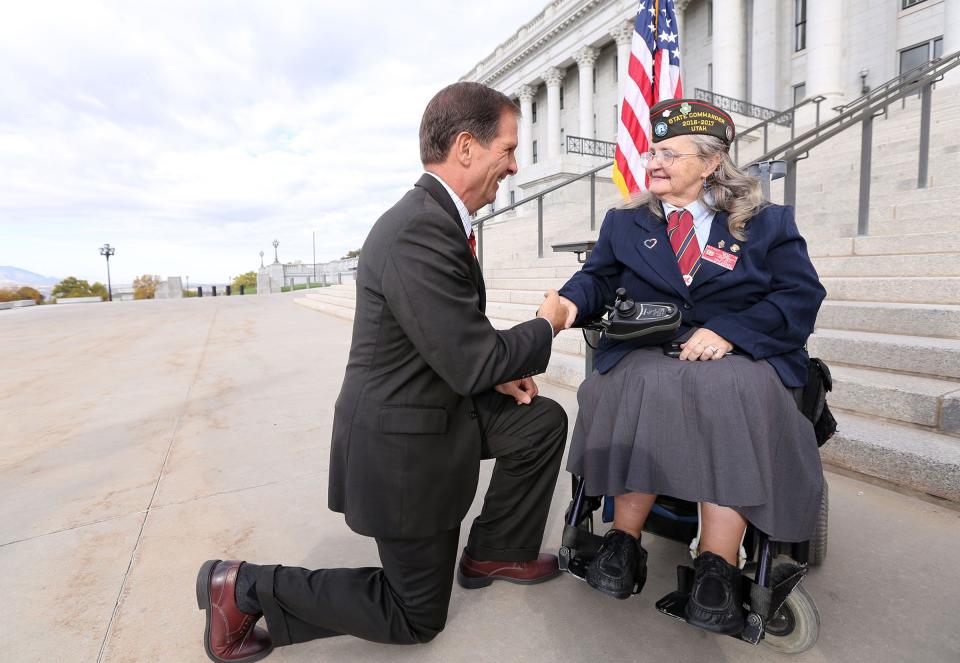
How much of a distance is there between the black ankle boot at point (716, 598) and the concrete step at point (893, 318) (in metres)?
2.84

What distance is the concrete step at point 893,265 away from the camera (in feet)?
12.7

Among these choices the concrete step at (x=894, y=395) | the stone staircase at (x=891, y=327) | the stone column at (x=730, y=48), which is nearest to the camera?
the stone staircase at (x=891, y=327)

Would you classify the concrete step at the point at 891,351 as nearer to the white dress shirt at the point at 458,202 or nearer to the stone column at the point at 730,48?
the white dress shirt at the point at 458,202

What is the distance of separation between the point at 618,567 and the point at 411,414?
80cm

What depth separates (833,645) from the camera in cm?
162

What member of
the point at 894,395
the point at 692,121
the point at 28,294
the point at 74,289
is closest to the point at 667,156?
the point at 692,121

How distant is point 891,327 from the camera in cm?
362

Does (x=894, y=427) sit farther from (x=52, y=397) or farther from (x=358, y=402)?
(x=52, y=397)

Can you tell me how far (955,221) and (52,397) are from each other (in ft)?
26.6

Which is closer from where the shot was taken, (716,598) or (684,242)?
(716,598)

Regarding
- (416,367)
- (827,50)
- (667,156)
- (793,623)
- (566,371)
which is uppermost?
(827,50)

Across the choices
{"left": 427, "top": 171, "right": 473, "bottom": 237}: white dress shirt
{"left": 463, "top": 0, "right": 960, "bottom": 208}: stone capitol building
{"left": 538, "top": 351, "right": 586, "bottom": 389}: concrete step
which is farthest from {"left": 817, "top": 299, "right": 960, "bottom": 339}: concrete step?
{"left": 463, "top": 0, "right": 960, "bottom": 208}: stone capitol building

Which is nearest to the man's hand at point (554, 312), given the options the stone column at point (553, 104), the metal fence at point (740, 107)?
the metal fence at point (740, 107)

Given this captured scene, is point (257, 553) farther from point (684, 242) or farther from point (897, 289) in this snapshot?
point (897, 289)
